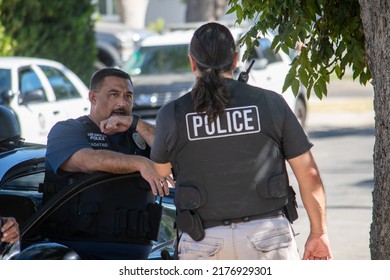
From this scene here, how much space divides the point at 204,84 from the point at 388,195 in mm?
1046

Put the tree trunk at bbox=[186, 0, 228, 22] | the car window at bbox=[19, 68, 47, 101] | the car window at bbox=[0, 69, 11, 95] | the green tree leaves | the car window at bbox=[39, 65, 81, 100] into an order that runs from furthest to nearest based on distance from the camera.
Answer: the tree trunk at bbox=[186, 0, 228, 22] < the car window at bbox=[39, 65, 81, 100] < the car window at bbox=[19, 68, 47, 101] < the car window at bbox=[0, 69, 11, 95] < the green tree leaves

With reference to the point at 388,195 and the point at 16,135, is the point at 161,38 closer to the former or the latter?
the point at 16,135

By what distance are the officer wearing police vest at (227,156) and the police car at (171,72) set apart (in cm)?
1251

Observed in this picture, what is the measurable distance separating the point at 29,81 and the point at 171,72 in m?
Result: 3.97

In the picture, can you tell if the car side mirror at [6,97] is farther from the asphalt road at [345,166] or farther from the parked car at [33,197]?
the parked car at [33,197]

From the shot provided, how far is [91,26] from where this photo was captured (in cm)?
2108

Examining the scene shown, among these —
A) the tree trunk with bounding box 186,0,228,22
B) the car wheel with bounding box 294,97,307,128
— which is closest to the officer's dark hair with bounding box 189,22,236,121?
the car wheel with bounding box 294,97,307,128

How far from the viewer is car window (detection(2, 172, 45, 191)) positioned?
5.50 meters

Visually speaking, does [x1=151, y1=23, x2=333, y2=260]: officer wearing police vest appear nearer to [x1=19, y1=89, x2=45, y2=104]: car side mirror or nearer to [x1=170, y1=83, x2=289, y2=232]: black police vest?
[x1=170, y1=83, x2=289, y2=232]: black police vest

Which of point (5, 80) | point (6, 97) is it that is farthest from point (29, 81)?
point (6, 97)

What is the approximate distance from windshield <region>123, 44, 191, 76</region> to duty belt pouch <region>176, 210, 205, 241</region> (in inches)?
541

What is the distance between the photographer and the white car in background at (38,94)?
13547 millimetres

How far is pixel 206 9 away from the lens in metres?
24.5

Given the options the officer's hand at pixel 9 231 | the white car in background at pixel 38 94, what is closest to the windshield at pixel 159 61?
the white car in background at pixel 38 94
